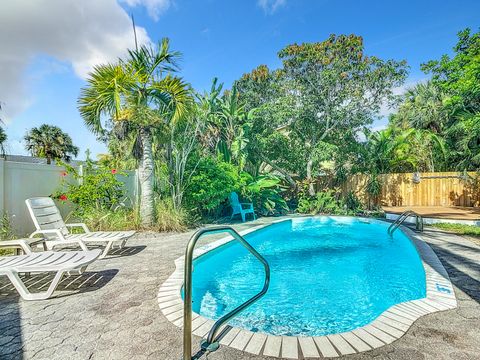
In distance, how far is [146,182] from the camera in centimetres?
831

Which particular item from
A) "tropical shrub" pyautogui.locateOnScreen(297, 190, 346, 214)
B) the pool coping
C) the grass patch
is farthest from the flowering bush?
the grass patch

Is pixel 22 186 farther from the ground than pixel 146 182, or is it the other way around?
pixel 146 182

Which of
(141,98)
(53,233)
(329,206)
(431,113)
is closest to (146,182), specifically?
(141,98)

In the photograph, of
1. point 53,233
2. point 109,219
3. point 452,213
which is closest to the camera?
point 53,233

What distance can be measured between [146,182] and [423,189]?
1547 centimetres

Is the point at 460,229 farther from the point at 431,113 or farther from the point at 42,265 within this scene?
the point at 431,113

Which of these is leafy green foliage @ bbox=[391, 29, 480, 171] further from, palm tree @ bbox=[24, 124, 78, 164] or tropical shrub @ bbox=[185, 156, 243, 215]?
palm tree @ bbox=[24, 124, 78, 164]

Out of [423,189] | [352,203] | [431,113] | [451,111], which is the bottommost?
[352,203]

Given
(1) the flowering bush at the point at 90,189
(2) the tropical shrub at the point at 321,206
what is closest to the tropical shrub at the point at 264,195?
(2) the tropical shrub at the point at 321,206

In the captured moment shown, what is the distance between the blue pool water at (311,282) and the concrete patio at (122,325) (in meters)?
0.90

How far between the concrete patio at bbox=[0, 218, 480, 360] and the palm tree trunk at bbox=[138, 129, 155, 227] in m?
3.84

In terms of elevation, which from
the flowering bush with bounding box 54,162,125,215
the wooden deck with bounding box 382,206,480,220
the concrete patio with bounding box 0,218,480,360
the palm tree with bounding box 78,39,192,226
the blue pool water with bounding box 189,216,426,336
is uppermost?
the palm tree with bounding box 78,39,192,226

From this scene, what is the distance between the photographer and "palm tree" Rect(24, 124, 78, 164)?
23859mm

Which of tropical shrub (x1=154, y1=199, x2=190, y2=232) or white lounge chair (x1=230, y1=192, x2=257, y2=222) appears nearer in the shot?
tropical shrub (x1=154, y1=199, x2=190, y2=232)
